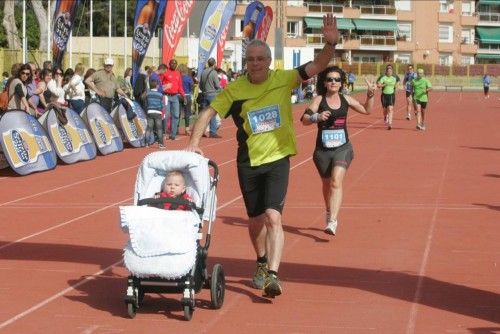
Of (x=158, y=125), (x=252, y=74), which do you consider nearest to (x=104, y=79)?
(x=158, y=125)

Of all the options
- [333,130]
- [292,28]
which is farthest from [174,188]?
[292,28]

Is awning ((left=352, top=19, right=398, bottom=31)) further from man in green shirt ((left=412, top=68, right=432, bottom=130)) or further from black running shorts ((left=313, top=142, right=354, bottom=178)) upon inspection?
black running shorts ((left=313, top=142, right=354, bottom=178))

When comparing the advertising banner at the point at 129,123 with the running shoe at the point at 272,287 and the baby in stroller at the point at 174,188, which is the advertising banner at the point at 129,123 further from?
the running shoe at the point at 272,287

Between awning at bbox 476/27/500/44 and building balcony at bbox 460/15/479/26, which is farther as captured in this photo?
awning at bbox 476/27/500/44

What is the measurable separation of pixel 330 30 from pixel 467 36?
108278mm

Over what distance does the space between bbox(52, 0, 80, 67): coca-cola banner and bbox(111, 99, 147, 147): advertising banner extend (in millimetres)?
3408

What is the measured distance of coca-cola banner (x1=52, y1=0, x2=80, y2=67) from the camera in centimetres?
2828

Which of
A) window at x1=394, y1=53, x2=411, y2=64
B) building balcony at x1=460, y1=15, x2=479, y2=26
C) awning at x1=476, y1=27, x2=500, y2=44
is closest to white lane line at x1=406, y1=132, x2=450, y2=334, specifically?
window at x1=394, y1=53, x2=411, y2=64

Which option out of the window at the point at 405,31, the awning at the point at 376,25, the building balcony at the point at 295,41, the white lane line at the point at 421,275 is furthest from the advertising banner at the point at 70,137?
the window at the point at 405,31

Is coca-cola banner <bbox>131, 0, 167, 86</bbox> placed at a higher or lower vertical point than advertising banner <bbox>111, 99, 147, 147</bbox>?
higher

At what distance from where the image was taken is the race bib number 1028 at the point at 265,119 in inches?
362

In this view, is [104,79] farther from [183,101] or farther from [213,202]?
[213,202]

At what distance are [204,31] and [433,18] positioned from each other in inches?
3094

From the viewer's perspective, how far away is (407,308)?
8727 mm
